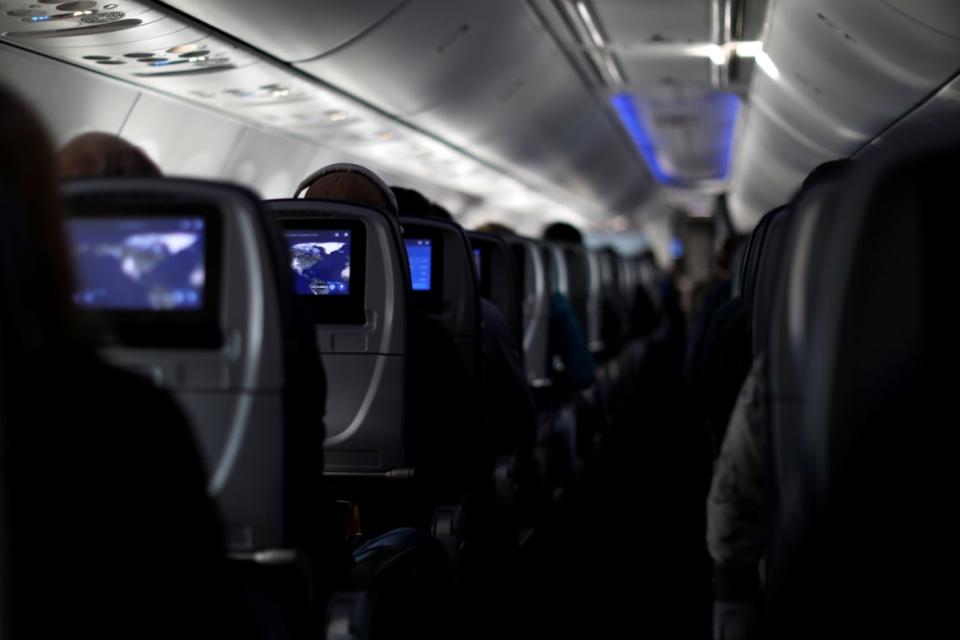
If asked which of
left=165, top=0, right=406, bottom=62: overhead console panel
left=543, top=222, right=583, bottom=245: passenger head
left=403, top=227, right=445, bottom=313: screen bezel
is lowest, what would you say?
left=403, top=227, right=445, bottom=313: screen bezel

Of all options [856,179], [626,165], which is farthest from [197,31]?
[626,165]

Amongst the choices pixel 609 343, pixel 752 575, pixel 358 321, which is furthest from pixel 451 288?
pixel 609 343

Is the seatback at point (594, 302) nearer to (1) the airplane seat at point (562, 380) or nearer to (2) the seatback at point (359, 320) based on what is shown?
(1) the airplane seat at point (562, 380)

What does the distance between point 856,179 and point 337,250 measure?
173cm

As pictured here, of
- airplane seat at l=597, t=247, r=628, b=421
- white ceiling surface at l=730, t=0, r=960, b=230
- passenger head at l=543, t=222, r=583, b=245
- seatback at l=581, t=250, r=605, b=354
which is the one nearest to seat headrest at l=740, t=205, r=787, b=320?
white ceiling surface at l=730, t=0, r=960, b=230

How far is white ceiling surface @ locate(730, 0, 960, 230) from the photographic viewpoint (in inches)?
234

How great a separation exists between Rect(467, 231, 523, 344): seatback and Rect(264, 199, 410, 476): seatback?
169 cm

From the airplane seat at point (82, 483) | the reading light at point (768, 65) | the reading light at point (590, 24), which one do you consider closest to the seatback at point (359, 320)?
the airplane seat at point (82, 483)

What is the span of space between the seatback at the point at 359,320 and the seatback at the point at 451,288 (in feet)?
1.99

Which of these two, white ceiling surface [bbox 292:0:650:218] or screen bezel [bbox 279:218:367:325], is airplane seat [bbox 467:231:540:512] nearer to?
screen bezel [bbox 279:218:367:325]

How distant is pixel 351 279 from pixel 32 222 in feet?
5.70

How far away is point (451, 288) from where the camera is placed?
13.5 feet

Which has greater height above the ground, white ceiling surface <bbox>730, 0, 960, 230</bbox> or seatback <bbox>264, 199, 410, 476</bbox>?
white ceiling surface <bbox>730, 0, 960, 230</bbox>

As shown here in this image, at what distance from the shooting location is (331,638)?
2.60m
